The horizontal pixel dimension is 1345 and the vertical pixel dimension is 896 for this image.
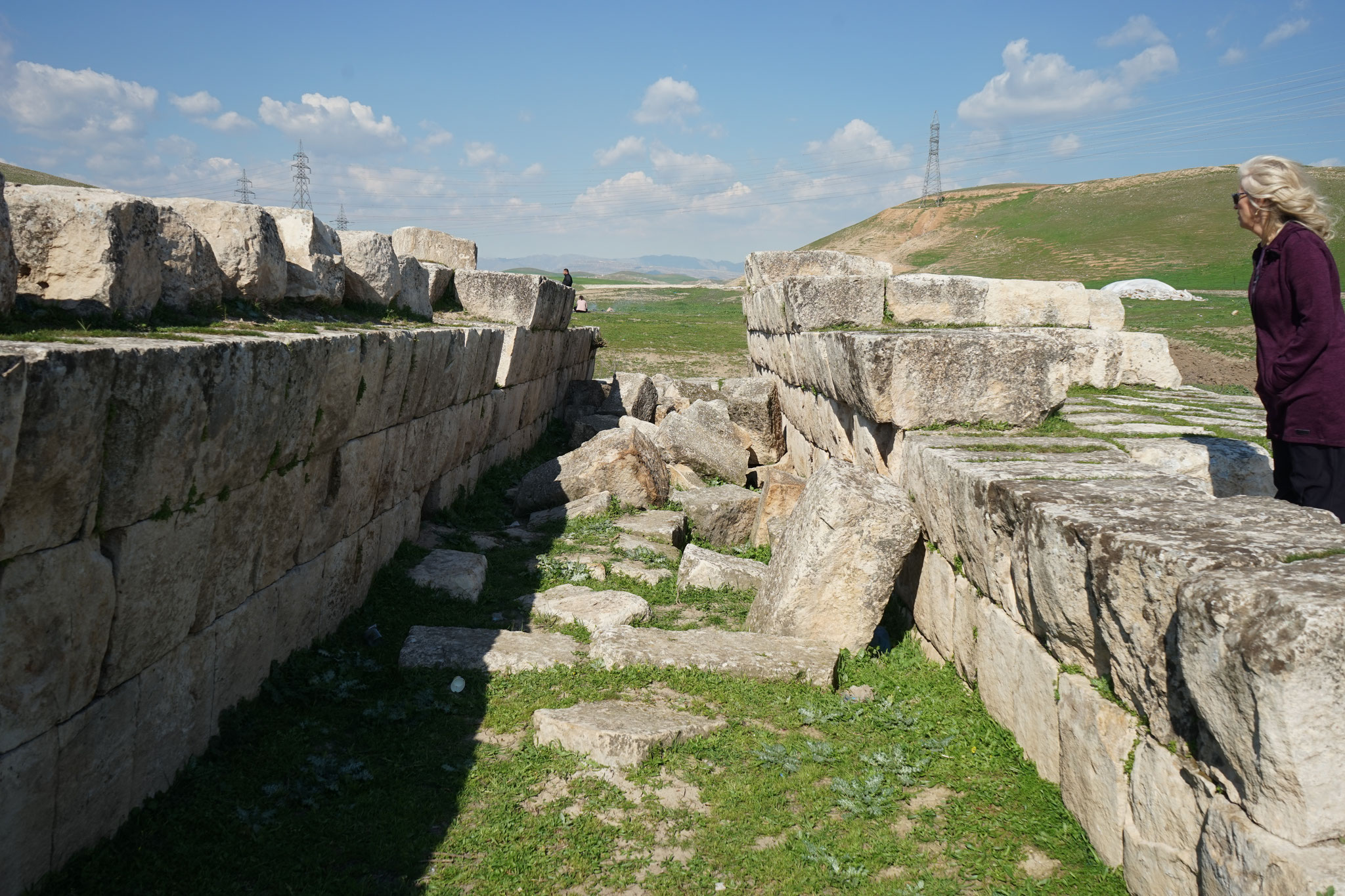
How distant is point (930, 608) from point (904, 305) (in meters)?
4.82

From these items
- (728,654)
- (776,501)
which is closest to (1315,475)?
(728,654)

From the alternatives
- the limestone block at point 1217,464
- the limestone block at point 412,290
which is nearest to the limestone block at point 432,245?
the limestone block at point 412,290

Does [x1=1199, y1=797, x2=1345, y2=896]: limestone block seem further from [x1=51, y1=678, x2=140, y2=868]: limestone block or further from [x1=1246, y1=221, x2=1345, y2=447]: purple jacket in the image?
[x1=51, y1=678, x2=140, y2=868]: limestone block

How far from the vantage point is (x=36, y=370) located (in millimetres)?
2596

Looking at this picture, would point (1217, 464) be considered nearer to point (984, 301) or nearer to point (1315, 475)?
point (1315, 475)

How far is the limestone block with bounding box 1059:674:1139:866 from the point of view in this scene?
2.91 meters

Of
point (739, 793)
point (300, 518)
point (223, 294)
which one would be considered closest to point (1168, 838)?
point (739, 793)

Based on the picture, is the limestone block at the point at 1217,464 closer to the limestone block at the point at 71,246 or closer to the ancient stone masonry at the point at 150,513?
the ancient stone masonry at the point at 150,513

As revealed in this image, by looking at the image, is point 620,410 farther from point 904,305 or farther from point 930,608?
point 930,608

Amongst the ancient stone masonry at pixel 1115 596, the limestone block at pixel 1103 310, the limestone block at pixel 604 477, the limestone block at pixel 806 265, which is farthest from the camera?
the limestone block at pixel 806 265

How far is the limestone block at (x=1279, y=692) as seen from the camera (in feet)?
6.89

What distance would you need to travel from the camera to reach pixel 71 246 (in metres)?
3.79

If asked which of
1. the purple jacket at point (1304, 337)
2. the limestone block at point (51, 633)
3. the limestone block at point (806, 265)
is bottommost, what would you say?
the limestone block at point (51, 633)

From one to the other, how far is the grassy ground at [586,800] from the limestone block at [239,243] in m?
2.25
